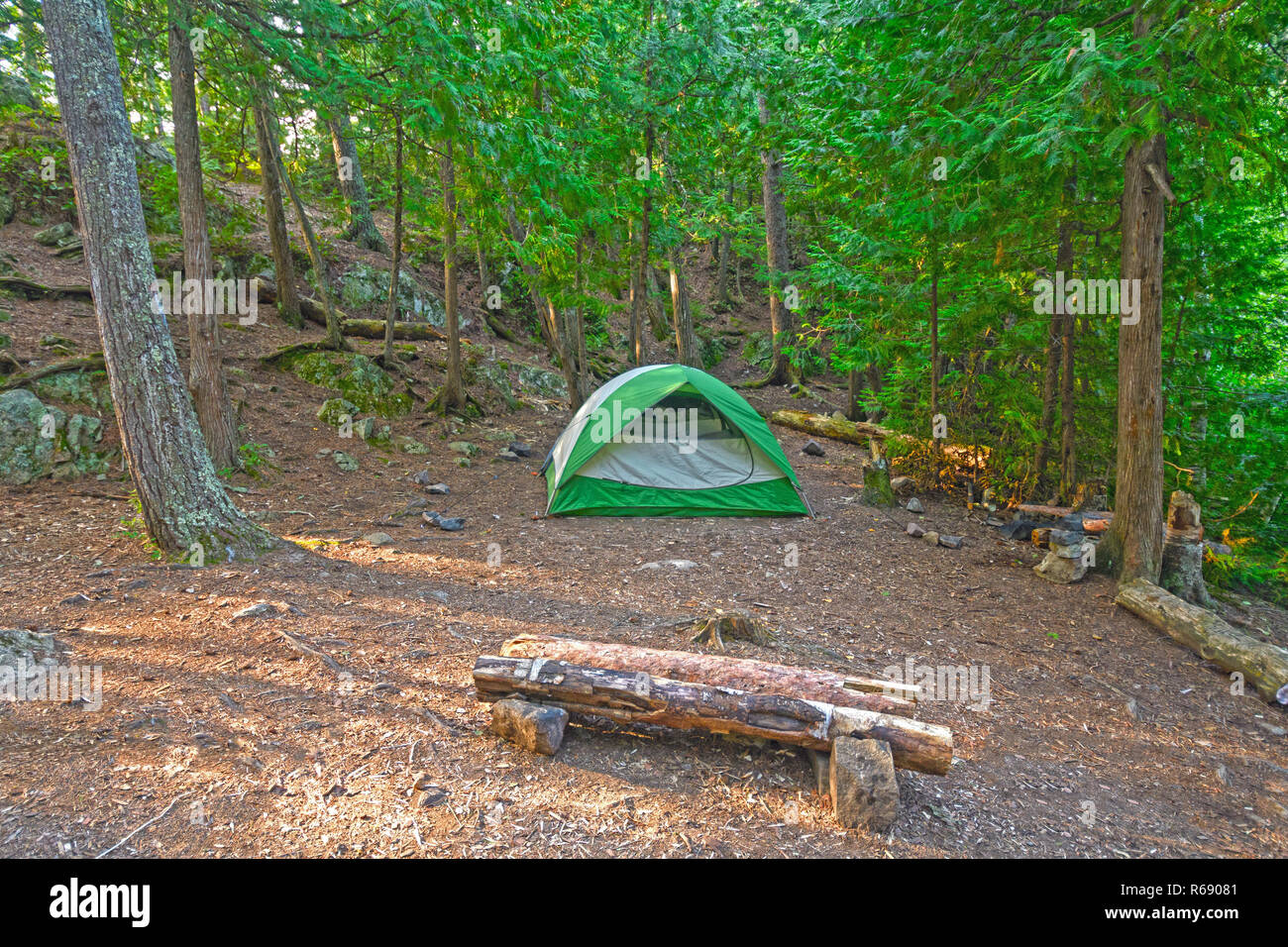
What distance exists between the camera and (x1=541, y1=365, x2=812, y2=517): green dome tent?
7.98m

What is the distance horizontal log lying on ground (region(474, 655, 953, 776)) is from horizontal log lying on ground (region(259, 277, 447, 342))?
10.1 m

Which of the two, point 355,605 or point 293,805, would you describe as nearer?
point 293,805

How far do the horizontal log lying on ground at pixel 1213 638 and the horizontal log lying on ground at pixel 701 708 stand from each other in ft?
11.8

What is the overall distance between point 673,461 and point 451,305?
17.5 feet

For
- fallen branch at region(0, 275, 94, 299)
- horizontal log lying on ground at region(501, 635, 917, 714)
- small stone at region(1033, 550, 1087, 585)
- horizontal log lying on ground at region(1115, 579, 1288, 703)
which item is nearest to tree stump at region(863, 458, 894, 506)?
small stone at region(1033, 550, 1087, 585)

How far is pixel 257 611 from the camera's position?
13.5ft

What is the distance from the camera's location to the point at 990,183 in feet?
19.1

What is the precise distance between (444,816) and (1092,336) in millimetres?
8652

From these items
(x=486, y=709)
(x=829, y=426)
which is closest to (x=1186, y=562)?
(x=486, y=709)

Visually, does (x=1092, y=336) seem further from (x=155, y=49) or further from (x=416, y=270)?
(x=416, y=270)

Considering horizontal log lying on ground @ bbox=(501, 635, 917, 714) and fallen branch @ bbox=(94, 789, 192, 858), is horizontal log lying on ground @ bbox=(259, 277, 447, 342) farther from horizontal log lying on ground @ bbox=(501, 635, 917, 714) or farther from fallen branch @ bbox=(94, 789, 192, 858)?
fallen branch @ bbox=(94, 789, 192, 858)

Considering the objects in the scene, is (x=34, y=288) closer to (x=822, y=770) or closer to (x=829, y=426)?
(x=822, y=770)

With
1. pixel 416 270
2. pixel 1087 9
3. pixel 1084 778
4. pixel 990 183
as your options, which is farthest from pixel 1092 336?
pixel 416 270

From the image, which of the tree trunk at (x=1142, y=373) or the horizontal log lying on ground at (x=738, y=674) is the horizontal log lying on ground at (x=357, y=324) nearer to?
the horizontal log lying on ground at (x=738, y=674)
